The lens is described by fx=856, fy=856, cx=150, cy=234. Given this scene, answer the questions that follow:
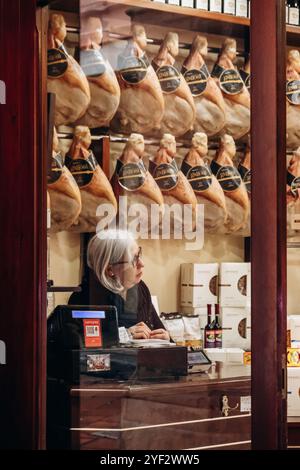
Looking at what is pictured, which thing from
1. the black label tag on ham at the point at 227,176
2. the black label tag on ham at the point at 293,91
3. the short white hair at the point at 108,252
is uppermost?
the black label tag on ham at the point at 293,91

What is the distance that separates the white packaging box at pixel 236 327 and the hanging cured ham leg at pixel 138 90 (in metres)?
0.63

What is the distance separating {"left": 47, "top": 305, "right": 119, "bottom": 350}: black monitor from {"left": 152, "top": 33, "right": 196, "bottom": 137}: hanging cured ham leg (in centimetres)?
56

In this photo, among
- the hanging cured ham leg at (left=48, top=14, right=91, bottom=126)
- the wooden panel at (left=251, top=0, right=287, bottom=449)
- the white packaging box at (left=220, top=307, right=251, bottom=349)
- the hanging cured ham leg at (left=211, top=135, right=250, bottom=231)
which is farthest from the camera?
the hanging cured ham leg at (left=48, top=14, right=91, bottom=126)

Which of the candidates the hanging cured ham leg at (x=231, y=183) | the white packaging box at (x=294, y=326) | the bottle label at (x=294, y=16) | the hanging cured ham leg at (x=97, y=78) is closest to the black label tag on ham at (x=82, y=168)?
the hanging cured ham leg at (x=97, y=78)

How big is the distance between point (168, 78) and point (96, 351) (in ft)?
2.73

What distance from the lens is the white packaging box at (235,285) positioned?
1.89 meters

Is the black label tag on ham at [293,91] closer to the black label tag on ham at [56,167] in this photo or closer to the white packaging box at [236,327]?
the white packaging box at [236,327]

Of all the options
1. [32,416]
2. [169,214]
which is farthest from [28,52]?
[32,416]

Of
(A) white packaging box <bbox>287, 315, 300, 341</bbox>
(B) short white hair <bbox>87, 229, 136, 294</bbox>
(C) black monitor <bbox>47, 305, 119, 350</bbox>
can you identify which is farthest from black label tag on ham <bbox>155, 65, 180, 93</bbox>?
(A) white packaging box <bbox>287, 315, 300, 341</bbox>

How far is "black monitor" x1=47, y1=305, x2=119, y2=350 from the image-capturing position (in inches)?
97.0

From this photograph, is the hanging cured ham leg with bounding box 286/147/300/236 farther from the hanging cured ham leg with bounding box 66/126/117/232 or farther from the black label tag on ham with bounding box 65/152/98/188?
the black label tag on ham with bounding box 65/152/98/188

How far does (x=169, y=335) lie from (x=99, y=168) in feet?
2.01

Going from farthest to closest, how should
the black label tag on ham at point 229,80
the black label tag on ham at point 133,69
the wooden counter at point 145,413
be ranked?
1. the black label tag on ham at point 133,69
2. the wooden counter at point 145,413
3. the black label tag on ham at point 229,80

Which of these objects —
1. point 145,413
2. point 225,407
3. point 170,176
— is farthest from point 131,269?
point 225,407
